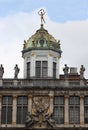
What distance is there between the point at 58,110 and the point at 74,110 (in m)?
1.53

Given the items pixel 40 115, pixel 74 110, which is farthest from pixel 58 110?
pixel 40 115

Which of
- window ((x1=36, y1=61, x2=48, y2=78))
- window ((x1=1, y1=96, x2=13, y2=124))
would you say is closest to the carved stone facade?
window ((x1=1, y1=96, x2=13, y2=124))

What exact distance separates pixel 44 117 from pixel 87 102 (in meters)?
4.43

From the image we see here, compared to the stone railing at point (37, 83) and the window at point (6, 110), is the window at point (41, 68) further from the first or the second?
the window at point (6, 110)

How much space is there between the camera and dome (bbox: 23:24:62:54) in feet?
164

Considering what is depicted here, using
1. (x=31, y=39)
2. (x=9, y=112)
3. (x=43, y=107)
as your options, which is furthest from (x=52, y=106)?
(x=31, y=39)

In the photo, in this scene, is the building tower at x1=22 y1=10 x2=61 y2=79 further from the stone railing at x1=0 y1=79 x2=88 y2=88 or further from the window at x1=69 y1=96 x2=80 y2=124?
the window at x1=69 y1=96 x2=80 y2=124

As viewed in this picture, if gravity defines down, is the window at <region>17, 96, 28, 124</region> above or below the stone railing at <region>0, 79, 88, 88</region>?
below

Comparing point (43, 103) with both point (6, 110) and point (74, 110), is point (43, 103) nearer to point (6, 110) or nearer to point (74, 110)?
point (74, 110)

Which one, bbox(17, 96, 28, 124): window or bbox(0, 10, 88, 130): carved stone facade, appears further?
bbox(17, 96, 28, 124): window

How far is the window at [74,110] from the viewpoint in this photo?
151 ft

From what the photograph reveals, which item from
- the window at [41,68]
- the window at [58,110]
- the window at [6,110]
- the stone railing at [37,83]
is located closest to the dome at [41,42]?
the window at [41,68]

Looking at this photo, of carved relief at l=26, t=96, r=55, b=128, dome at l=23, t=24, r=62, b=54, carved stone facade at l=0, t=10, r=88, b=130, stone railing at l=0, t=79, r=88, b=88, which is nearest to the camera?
carved relief at l=26, t=96, r=55, b=128

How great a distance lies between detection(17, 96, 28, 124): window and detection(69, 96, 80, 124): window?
4.31m
